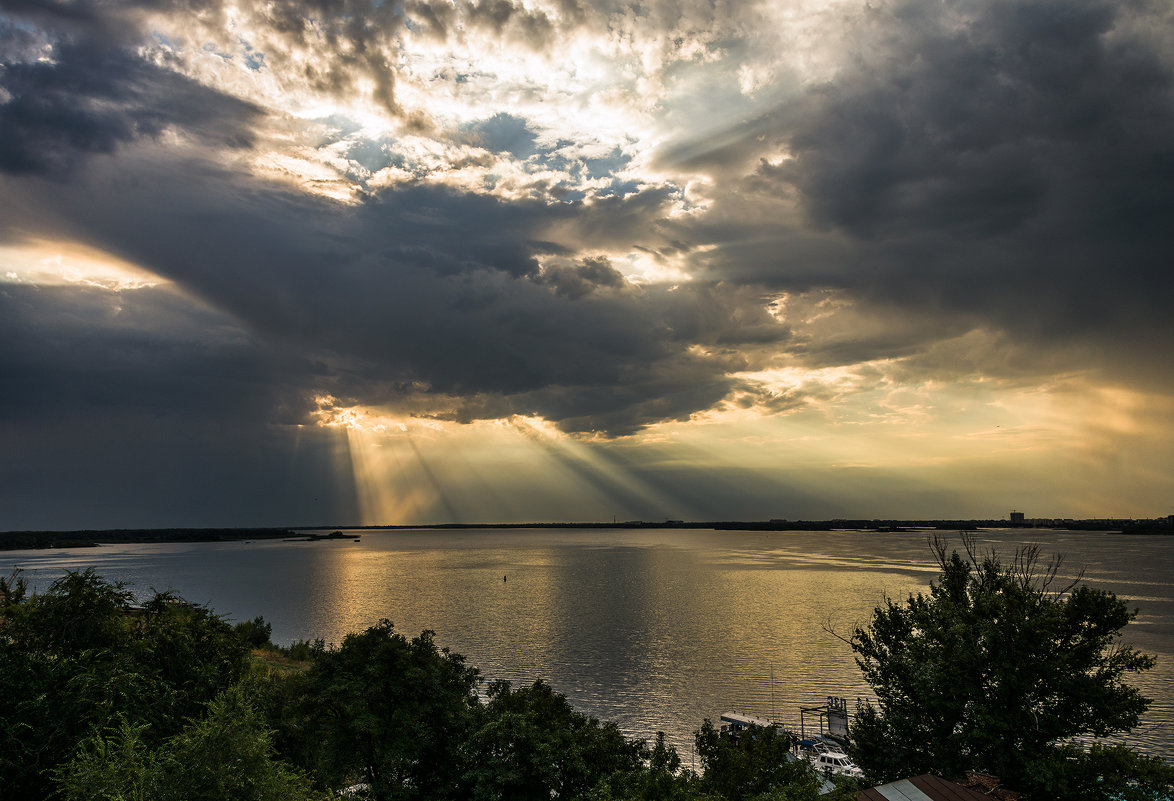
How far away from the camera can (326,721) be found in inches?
1286

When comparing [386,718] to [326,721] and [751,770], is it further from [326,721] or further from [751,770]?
[751,770]

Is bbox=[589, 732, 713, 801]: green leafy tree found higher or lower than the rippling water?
higher

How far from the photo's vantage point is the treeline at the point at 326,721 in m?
24.5

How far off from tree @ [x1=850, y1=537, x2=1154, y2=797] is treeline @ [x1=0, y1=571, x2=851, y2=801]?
745 centimetres

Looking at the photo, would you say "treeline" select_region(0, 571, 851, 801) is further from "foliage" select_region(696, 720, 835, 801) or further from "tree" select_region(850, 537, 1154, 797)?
"tree" select_region(850, 537, 1154, 797)

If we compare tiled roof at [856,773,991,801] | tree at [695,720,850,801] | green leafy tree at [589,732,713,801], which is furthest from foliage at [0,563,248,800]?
tiled roof at [856,773,991,801]

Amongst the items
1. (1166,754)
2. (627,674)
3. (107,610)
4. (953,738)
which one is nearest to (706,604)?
(627,674)

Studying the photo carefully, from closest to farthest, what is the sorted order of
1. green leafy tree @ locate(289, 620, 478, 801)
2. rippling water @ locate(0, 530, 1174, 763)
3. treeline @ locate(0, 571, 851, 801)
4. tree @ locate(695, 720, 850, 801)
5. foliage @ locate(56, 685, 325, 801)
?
foliage @ locate(56, 685, 325, 801)
treeline @ locate(0, 571, 851, 801)
tree @ locate(695, 720, 850, 801)
green leafy tree @ locate(289, 620, 478, 801)
rippling water @ locate(0, 530, 1174, 763)

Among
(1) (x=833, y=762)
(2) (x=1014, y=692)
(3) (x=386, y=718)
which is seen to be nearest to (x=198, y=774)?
(3) (x=386, y=718)

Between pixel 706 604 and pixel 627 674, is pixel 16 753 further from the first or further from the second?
pixel 706 604

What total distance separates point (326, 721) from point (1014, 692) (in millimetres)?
34076

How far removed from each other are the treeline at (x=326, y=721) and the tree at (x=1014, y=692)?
745 cm

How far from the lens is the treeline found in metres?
24.5

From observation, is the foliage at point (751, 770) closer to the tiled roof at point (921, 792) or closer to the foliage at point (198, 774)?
the tiled roof at point (921, 792)
